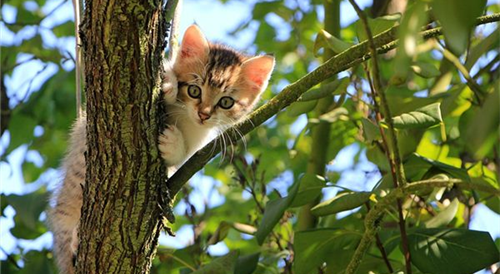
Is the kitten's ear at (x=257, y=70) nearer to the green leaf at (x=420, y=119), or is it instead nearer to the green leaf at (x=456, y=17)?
the green leaf at (x=420, y=119)

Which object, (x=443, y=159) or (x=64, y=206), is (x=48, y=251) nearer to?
(x=64, y=206)

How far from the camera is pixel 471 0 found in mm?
868

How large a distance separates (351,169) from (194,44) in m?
2.38

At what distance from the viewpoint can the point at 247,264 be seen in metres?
2.82

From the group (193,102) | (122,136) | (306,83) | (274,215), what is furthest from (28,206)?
(306,83)

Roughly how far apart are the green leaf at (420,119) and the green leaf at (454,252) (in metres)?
0.40

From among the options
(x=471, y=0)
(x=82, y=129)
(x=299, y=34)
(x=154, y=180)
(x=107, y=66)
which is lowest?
(x=471, y=0)

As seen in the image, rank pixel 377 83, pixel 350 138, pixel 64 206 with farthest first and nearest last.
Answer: pixel 350 138 < pixel 64 206 < pixel 377 83

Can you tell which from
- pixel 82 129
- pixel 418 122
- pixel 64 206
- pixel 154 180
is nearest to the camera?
pixel 154 180

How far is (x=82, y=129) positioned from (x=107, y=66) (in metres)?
1.19

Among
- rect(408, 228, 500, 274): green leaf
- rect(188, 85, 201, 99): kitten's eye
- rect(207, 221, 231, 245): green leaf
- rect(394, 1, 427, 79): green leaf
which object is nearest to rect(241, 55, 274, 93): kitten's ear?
rect(188, 85, 201, 99): kitten's eye

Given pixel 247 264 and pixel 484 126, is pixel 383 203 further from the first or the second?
pixel 484 126

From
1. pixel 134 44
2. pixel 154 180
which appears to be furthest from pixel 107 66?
pixel 154 180

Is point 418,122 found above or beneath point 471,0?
above
